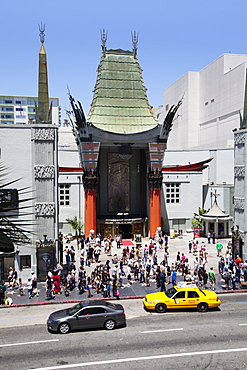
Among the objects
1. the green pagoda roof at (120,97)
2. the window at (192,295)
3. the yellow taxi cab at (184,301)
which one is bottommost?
the yellow taxi cab at (184,301)

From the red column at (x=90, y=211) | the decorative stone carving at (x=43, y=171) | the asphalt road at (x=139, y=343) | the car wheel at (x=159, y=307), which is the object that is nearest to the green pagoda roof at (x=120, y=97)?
the red column at (x=90, y=211)

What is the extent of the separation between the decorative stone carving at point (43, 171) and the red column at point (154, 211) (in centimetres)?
2215

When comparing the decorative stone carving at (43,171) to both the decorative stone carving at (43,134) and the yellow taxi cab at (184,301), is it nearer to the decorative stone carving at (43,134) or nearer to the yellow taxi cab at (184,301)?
the decorative stone carving at (43,134)

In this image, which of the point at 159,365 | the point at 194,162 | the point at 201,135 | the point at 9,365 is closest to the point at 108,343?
the point at 159,365

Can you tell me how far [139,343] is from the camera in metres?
16.3

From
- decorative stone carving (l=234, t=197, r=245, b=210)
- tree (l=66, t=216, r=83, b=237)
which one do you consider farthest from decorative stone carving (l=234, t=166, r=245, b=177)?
tree (l=66, t=216, r=83, b=237)

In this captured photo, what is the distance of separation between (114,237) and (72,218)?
598cm

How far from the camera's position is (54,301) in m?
23.0

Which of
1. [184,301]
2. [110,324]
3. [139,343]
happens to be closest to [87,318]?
[110,324]

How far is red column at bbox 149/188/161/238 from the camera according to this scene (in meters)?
48.3

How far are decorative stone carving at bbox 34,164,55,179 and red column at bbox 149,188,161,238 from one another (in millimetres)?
22148

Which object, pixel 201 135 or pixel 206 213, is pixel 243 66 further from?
pixel 206 213

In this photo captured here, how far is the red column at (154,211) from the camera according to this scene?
48312mm

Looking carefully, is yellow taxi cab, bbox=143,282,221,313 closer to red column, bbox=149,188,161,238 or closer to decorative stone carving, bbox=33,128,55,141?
decorative stone carving, bbox=33,128,55,141
